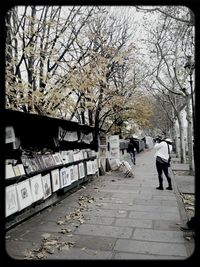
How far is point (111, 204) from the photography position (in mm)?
8906

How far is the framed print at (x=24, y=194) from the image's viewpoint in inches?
240

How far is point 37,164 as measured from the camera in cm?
745

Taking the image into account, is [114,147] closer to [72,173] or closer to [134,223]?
[72,173]

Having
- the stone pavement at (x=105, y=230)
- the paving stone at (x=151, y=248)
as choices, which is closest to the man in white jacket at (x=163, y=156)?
the stone pavement at (x=105, y=230)

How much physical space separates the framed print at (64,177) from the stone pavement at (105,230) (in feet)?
1.65

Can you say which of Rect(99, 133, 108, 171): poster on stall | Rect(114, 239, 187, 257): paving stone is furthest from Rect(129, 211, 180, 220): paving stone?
Rect(99, 133, 108, 171): poster on stall

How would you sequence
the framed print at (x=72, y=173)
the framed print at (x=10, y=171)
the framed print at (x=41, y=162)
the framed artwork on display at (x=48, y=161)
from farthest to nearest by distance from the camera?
the framed print at (x=72, y=173) < the framed artwork on display at (x=48, y=161) < the framed print at (x=41, y=162) < the framed print at (x=10, y=171)

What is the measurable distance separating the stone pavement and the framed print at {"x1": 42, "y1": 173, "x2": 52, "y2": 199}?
1.44 feet

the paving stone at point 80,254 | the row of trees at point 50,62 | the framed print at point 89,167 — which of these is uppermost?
the row of trees at point 50,62

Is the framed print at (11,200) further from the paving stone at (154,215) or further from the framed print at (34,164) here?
the paving stone at (154,215)

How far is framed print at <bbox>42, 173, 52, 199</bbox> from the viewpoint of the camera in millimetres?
7659

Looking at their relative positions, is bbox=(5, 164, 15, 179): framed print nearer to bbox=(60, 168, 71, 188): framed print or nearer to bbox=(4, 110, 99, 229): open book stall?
bbox=(4, 110, 99, 229): open book stall
